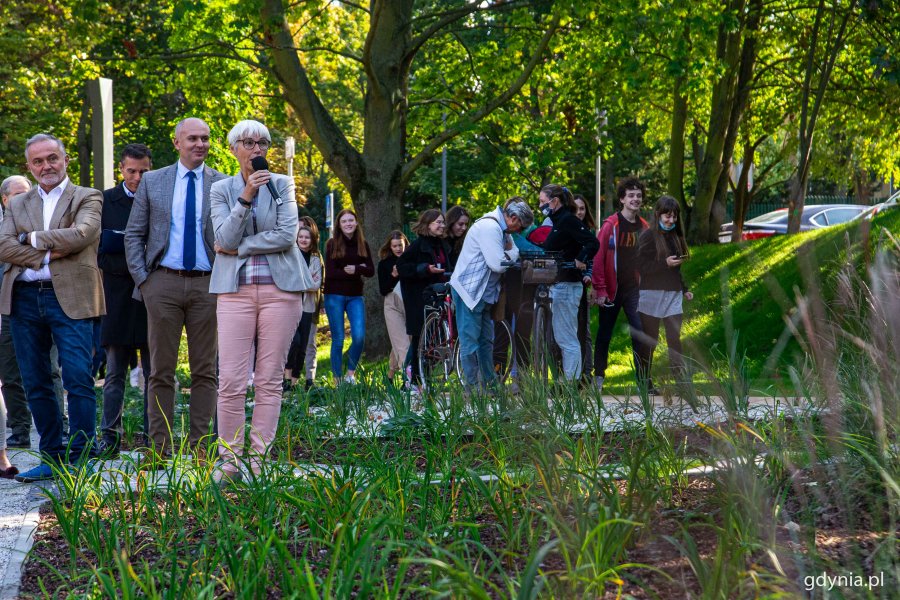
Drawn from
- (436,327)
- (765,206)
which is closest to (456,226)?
(436,327)

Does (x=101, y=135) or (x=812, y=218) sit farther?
(x=812, y=218)

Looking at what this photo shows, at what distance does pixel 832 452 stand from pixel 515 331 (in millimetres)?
6640

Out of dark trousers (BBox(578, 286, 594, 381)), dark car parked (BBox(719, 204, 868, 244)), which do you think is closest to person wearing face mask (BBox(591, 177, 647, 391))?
dark trousers (BBox(578, 286, 594, 381))

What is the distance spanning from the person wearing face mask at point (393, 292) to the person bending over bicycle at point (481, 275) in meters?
2.66

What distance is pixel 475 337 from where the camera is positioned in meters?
9.87

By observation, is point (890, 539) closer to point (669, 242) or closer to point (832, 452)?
point (832, 452)

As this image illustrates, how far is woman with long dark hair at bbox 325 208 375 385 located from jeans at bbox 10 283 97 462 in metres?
5.49

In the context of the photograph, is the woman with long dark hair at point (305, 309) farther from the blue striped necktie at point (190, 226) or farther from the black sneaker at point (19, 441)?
the blue striped necktie at point (190, 226)

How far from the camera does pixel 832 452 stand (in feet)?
14.6

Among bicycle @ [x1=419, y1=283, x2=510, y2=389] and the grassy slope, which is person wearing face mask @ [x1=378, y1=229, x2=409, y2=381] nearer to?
bicycle @ [x1=419, y1=283, x2=510, y2=389]

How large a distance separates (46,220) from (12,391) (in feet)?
7.36

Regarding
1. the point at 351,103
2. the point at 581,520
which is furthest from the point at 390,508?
the point at 351,103

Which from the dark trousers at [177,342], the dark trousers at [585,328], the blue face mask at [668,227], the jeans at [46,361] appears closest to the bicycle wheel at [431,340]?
the dark trousers at [585,328]

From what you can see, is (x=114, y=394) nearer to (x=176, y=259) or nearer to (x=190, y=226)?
(x=176, y=259)
